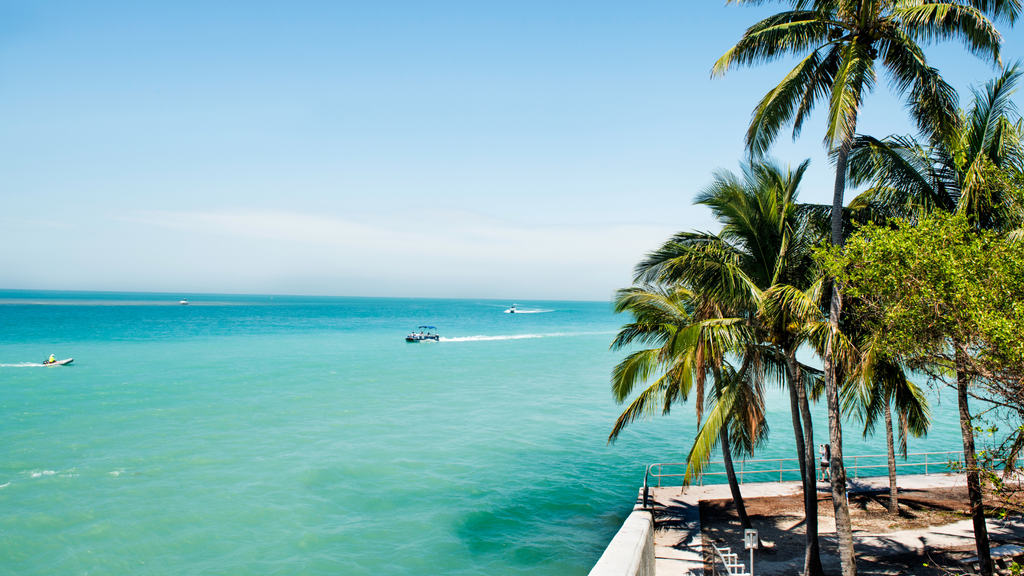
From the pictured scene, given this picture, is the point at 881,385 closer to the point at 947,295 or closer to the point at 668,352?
the point at 668,352

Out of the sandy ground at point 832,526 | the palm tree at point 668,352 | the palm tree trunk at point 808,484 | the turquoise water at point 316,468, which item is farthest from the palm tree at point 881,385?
the turquoise water at point 316,468

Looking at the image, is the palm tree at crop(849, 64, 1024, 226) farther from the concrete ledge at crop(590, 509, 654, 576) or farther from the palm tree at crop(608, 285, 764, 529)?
the concrete ledge at crop(590, 509, 654, 576)

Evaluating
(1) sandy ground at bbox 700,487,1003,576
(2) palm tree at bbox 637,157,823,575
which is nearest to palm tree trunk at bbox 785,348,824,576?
(2) palm tree at bbox 637,157,823,575

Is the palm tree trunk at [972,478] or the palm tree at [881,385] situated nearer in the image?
the palm tree trunk at [972,478]

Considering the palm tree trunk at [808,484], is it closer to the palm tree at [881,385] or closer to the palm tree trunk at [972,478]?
the palm tree at [881,385]

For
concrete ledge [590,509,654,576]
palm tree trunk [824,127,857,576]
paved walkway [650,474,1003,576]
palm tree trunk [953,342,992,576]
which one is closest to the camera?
concrete ledge [590,509,654,576]

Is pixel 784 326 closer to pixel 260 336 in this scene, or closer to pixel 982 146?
pixel 982 146
